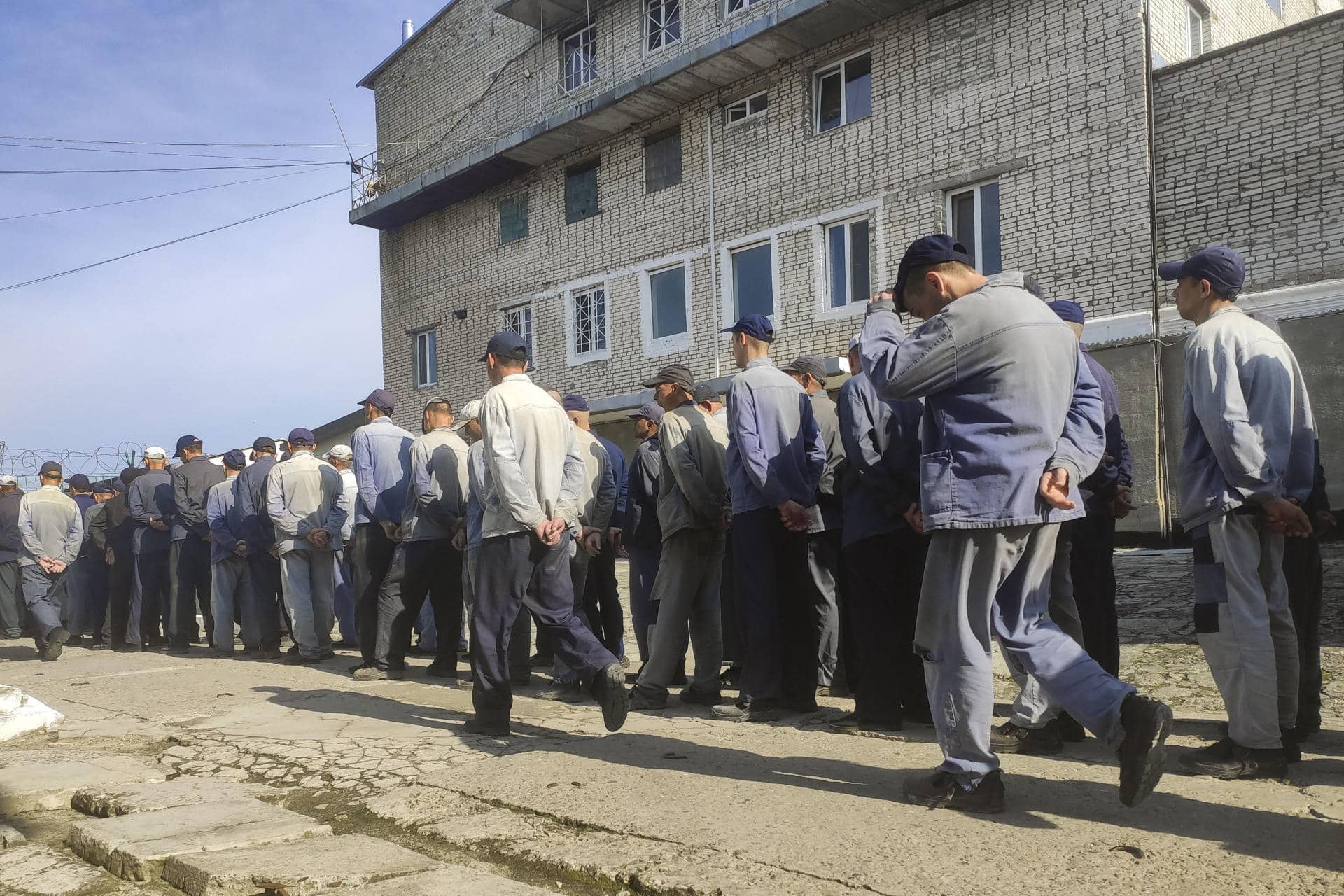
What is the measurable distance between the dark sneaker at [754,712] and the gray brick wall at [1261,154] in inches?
364

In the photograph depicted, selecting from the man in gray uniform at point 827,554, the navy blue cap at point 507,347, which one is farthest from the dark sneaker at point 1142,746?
the navy blue cap at point 507,347

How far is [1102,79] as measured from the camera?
1293 centimetres

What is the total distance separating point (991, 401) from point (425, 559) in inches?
195

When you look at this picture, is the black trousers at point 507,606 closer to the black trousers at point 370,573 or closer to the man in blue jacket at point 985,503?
the man in blue jacket at point 985,503

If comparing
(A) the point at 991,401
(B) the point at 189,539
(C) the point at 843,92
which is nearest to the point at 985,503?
(A) the point at 991,401

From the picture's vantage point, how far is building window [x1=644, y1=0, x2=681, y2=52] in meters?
18.2

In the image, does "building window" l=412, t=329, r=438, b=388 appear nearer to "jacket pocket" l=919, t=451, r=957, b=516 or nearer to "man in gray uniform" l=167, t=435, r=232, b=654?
"man in gray uniform" l=167, t=435, r=232, b=654

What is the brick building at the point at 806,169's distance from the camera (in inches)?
477

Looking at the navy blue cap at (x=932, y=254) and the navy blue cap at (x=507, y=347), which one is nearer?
the navy blue cap at (x=932, y=254)

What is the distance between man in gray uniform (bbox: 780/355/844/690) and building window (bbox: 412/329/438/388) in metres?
18.0

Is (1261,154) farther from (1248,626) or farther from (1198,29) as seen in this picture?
(1248,626)

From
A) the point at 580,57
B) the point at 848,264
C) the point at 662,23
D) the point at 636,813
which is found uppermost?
the point at 580,57

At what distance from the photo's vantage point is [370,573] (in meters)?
8.10

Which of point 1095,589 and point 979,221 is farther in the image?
point 979,221
